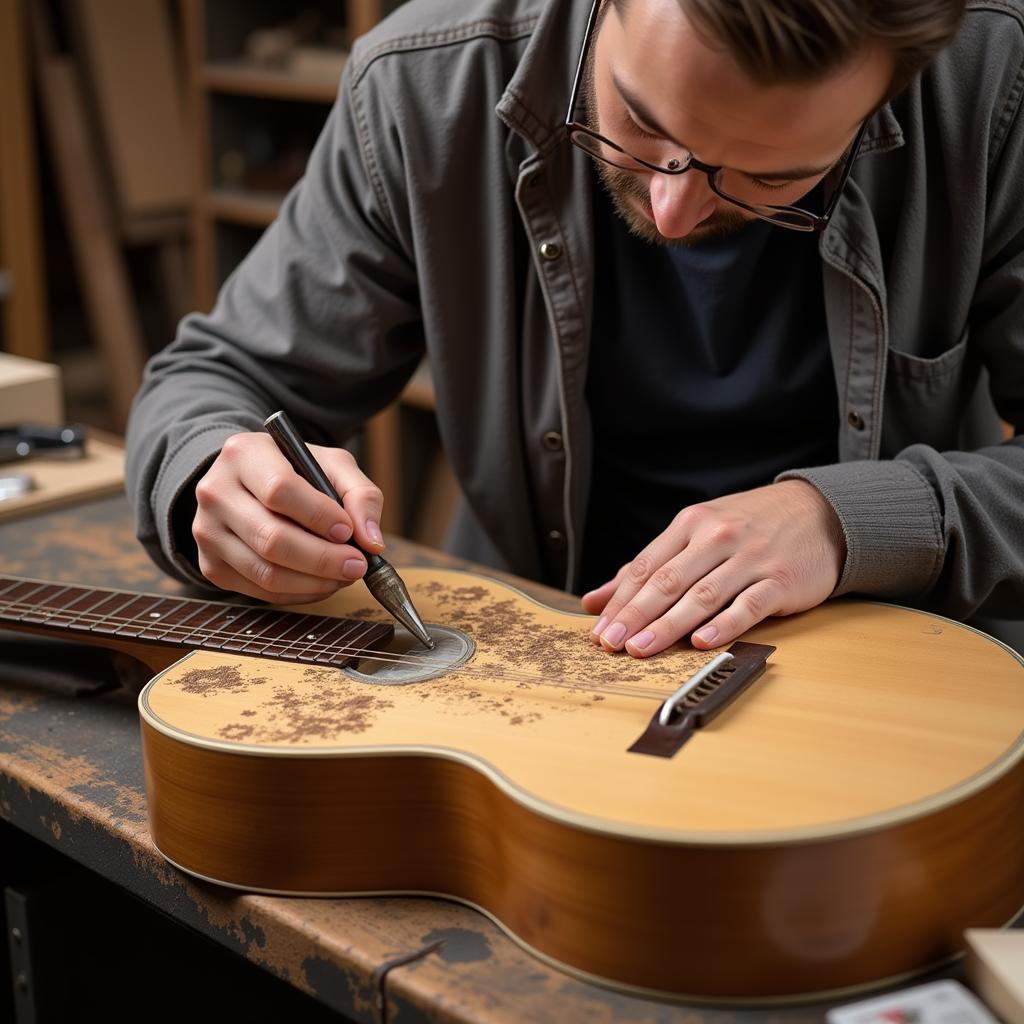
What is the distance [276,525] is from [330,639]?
0.36ft

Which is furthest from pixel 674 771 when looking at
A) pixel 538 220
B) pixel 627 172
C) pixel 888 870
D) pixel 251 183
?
pixel 251 183

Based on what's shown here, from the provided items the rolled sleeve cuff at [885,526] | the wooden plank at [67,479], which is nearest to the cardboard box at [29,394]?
the wooden plank at [67,479]

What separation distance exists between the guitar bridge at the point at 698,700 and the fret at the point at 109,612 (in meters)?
0.52

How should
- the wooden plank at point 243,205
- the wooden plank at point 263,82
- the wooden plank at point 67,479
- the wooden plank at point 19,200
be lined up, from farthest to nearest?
the wooden plank at point 19,200, the wooden plank at point 243,205, the wooden plank at point 263,82, the wooden plank at point 67,479

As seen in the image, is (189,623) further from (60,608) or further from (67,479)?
(67,479)

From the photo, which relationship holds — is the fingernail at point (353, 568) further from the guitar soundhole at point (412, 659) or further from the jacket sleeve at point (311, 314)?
the jacket sleeve at point (311, 314)

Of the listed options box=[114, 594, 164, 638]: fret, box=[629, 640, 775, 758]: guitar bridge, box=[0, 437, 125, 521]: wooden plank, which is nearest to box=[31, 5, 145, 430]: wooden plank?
box=[0, 437, 125, 521]: wooden plank

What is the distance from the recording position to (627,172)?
1213mm

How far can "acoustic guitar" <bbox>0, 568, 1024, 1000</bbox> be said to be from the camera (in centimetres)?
83

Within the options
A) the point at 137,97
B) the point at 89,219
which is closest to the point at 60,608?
the point at 89,219

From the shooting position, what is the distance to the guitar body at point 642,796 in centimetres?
83

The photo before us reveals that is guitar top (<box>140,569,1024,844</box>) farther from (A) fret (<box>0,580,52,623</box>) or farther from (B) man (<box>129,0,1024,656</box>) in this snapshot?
(A) fret (<box>0,580,52,623</box>)

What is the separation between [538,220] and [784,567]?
1.58 ft

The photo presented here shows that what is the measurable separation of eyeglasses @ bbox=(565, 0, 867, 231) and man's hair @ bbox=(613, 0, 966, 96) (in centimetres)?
13
